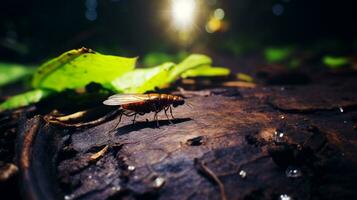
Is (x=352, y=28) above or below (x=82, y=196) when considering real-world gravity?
above

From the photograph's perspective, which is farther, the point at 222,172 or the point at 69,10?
the point at 69,10

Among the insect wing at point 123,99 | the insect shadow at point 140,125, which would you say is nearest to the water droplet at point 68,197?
the insect shadow at point 140,125

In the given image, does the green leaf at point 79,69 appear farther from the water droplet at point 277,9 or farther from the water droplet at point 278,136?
the water droplet at point 277,9

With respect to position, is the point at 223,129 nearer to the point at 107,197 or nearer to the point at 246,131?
the point at 246,131

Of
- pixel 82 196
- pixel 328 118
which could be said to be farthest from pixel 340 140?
pixel 82 196

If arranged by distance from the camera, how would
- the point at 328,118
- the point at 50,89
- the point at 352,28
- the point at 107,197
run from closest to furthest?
the point at 107,197
the point at 328,118
the point at 50,89
the point at 352,28

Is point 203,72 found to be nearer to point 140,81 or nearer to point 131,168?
point 140,81
